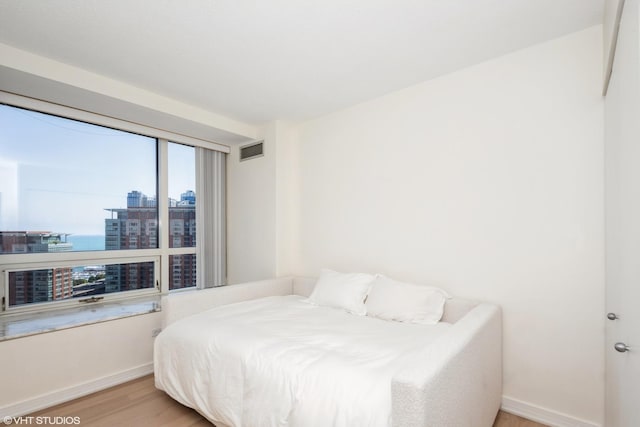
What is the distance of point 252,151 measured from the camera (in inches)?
143

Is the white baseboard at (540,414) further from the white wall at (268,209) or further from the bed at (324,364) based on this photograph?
the white wall at (268,209)

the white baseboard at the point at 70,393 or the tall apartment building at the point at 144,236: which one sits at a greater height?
the tall apartment building at the point at 144,236

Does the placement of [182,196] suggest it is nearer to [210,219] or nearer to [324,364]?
[210,219]

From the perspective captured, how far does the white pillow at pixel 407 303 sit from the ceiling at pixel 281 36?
1.69m

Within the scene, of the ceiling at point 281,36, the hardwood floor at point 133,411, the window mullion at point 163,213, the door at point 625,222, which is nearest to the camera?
the door at point 625,222

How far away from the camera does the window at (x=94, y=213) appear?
2508 millimetres

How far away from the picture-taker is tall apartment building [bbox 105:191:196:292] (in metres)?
3.02

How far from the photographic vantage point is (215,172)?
12.4ft

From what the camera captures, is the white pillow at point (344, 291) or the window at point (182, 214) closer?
the white pillow at point (344, 291)

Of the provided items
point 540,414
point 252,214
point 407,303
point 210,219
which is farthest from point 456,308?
point 210,219

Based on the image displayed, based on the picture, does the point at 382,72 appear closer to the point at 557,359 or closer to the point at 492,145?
the point at 492,145

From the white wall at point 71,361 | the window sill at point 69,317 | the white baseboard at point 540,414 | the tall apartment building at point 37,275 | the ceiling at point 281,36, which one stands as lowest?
the white baseboard at point 540,414

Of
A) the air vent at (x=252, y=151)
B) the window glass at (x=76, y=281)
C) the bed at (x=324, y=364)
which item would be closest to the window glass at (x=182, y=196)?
the window glass at (x=76, y=281)

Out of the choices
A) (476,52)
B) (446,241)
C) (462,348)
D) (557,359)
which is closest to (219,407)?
(462,348)
